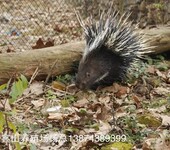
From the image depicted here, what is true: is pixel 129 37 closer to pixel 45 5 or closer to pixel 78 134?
pixel 78 134

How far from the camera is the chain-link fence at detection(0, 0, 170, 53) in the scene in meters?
6.81

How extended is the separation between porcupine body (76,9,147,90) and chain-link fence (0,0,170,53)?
1780mm

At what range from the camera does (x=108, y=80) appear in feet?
16.7

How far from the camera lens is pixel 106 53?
4.99 meters

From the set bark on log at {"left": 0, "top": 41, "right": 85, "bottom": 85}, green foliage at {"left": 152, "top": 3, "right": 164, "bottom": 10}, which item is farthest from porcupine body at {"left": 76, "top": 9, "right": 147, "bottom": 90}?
green foliage at {"left": 152, "top": 3, "right": 164, "bottom": 10}

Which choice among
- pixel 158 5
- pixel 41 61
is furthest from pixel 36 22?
pixel 41 61

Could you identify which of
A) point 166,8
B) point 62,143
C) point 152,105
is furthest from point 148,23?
point 62,143

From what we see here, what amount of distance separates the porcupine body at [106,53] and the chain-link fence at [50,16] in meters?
1.78

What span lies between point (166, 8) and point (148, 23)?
43 cm

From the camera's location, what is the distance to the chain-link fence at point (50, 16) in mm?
6809

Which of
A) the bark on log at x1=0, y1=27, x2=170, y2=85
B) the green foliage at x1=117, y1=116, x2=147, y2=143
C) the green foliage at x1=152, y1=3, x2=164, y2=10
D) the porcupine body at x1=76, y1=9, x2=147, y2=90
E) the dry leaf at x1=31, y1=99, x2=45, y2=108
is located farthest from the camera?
the green foliage at x1=152, y1=3, x2=164, y2=10

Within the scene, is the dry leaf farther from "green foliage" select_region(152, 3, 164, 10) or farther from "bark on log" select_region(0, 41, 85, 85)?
"green foliage" select_region(152, 3, 164, 10)

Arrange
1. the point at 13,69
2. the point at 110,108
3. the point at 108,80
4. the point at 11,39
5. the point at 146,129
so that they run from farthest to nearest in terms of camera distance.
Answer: the point at 11,39, the point at 108,80, the point at 13,69, the point at 110,108, the point at 146,129

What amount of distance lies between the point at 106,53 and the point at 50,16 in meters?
2.78
